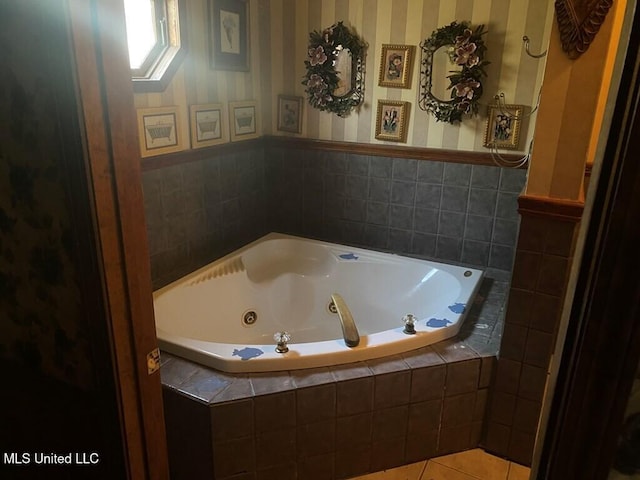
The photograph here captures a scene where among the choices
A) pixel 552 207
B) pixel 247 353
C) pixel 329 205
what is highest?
pixel 552 207

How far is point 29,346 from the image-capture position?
1.04 metres

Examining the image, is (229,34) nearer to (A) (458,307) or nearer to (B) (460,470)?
(A) (458,307)

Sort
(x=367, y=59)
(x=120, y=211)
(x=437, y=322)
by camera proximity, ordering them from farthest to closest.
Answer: (x=367, y=59), (x=437, y=322), (x=120, y=211)

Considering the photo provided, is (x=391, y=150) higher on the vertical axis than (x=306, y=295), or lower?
higher

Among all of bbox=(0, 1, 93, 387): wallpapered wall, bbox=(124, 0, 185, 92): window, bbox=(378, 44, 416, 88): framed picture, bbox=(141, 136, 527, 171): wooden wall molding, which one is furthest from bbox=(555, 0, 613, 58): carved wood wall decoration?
bbox=(124, 0, 185, 92): window

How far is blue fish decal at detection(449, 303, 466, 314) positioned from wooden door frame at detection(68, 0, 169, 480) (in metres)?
1.44

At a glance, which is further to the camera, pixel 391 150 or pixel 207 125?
pixel 391 150

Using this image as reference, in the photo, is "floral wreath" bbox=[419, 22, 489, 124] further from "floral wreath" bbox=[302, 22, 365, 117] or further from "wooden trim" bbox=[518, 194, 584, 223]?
"wooden trim" bbox=[518, 194, 584, 223]

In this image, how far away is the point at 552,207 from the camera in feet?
5.38

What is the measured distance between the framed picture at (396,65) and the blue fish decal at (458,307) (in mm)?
1236

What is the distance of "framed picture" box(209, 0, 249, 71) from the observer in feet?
8.21

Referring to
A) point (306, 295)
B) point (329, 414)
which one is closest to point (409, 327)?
point (329, 414)

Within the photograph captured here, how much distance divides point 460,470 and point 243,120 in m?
2.14

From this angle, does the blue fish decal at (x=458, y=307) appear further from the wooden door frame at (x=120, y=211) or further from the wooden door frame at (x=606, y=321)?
the wooden door frame at (x=606, y=321)
